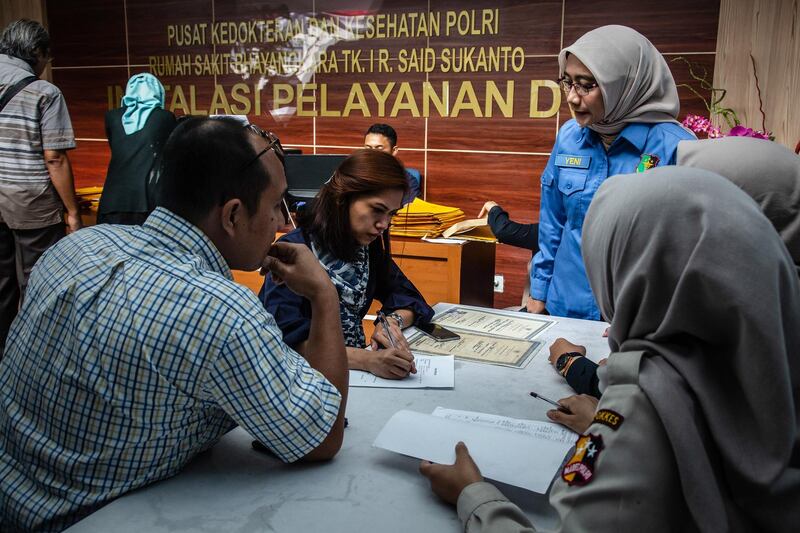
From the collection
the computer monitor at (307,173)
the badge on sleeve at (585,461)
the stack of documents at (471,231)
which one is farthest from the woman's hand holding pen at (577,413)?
the stack of documents at (471,231)

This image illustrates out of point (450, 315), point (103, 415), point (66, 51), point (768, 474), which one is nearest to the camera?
point (768, 474)

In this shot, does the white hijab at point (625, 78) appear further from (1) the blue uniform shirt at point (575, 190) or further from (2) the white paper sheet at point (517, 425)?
(2) the white paper sheet at point (517, 425)

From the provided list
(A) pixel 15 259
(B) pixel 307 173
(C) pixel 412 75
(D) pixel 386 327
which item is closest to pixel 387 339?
(D) pixel 386 327

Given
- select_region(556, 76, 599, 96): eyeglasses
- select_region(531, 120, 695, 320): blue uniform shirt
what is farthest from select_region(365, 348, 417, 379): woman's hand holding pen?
select_region(556, 76, 599, 96): eyeglasses

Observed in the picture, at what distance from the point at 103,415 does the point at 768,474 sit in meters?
0.87

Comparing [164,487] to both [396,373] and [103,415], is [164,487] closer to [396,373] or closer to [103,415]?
[103,415]

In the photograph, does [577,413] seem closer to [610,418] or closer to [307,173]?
[610,418]

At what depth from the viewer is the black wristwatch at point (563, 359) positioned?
1502 mm

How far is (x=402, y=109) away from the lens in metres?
4.38

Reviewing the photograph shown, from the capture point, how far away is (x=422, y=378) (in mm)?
1493

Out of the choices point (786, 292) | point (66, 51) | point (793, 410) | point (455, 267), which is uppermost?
point (66, 51)

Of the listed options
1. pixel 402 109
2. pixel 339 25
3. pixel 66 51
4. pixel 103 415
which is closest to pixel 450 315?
pixel 103 415

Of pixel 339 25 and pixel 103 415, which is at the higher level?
pixel 339 25

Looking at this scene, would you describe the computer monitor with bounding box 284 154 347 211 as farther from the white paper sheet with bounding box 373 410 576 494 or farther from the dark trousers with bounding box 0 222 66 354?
the white paper sheet with bounding box 373 410 576 494
